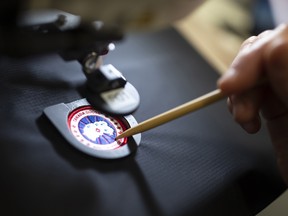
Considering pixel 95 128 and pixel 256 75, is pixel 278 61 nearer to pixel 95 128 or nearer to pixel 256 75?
pixel 256 75

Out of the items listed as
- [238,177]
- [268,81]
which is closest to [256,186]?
[238,177]

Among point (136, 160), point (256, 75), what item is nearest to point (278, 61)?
point (256, 75)

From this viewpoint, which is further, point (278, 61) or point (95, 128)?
point (95, 128)

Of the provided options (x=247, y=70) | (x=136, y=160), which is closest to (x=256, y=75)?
(x=247, y=70)

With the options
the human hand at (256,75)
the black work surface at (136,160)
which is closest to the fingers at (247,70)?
the human hand at (256,75)

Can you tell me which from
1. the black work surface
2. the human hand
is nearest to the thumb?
the human hand

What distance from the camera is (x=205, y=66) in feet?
2.70

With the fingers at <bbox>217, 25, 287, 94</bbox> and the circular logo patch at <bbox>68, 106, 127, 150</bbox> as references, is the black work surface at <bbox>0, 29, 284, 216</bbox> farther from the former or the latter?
the fingers at <bbox>217, 25, 287, 94</bbox>

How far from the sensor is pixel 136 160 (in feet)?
1.77

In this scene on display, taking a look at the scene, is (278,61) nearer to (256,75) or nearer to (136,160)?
(256,75)

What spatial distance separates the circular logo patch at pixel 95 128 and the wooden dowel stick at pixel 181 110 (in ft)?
0.06

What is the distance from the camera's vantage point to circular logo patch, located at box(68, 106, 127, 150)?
54 cm

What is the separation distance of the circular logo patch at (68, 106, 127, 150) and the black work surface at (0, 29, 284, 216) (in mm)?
25

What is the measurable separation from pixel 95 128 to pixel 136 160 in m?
0.07
